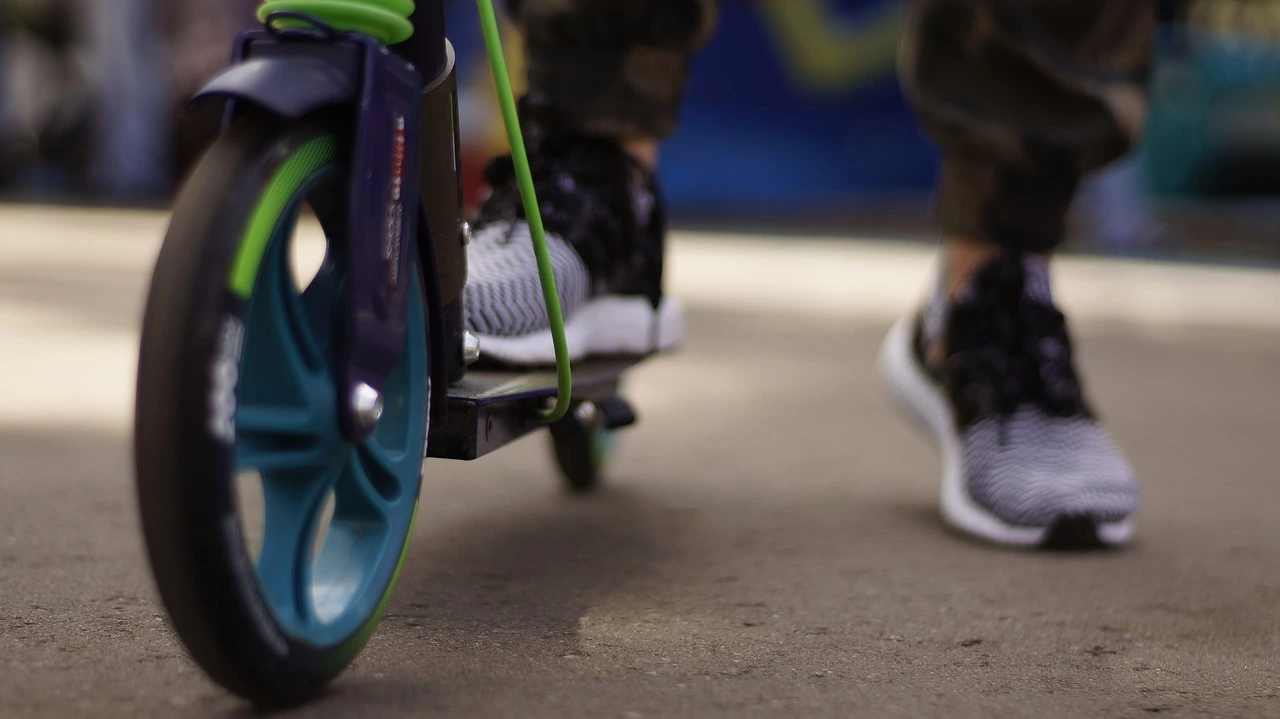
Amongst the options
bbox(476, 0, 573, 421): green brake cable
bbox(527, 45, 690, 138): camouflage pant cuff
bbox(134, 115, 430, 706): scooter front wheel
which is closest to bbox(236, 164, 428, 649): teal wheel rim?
bbox(134, 115, 430, 706): scooter front wheel

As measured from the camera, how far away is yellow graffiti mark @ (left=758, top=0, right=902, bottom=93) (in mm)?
8555

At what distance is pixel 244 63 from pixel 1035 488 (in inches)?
37.9

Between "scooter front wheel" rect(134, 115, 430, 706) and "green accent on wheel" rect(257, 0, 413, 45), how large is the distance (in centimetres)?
7

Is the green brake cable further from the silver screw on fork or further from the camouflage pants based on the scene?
the camouflage pants

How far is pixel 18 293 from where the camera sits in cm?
374

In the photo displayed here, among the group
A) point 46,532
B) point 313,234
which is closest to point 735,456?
point 46,532

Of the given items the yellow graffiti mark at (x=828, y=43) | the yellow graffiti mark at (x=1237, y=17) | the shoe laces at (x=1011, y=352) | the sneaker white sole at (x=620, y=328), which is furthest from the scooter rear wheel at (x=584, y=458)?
the yellow graffiti mark at (x=828, y=43)

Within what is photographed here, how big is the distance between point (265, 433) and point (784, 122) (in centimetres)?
801

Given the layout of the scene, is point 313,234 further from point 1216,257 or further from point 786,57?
point 1216,257

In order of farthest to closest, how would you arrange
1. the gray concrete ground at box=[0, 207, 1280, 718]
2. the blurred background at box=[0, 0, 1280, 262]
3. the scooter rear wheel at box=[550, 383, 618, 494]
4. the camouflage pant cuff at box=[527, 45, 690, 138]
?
the blurred background at box=[0, 0, 1280, 262] → the scooter rear wheel at box=[550, 383, 618, 494] → the camouflage pant cuff at box=[527, 45, 690, 138] → the gray concrete ground at box=[0, 207, 1280, 718]

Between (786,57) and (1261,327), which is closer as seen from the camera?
(1261,327)

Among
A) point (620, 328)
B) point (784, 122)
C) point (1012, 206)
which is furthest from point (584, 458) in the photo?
point (784, 122)

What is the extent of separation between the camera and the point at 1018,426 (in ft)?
5.26

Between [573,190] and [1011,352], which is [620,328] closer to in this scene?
[573,190]
